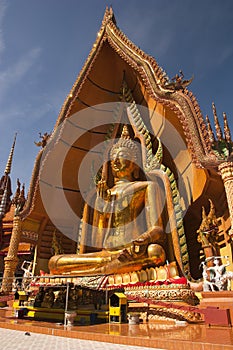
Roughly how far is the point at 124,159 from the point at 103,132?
1905 mm

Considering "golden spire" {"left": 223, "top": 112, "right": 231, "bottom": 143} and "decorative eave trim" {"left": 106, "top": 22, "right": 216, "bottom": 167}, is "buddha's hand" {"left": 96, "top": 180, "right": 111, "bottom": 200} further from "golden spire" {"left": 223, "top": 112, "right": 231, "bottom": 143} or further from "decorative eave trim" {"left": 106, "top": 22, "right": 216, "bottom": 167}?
"golden spire" {"left": 223, "top": 112, "right": 231, "bottom": 143}

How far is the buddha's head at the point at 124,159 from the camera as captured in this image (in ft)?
26.0

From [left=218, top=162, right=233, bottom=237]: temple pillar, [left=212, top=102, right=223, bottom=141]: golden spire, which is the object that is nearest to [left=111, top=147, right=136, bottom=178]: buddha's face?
[left=212, top=102, right=223, bottom=141]: golden spire

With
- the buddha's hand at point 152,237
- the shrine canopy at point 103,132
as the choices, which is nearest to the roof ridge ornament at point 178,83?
the shrine canopy at point 103,132

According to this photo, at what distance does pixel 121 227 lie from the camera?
7172 millimetres

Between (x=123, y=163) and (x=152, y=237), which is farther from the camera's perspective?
(x=123, y=163)

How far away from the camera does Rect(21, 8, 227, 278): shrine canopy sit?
6352 mm

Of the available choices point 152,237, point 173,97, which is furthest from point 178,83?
point 152,237

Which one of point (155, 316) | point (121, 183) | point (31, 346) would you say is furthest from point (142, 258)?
point (31, 346)

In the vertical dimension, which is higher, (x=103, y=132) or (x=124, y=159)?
(x=103, y=132)

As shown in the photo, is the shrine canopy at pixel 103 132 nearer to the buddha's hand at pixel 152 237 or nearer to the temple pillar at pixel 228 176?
the buddha's hand at pixel 152 237

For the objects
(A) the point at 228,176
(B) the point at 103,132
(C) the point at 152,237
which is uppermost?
(B) the point at 103,132

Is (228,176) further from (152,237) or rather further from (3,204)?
(3,204)

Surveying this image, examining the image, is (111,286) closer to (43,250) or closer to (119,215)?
(119,215)
